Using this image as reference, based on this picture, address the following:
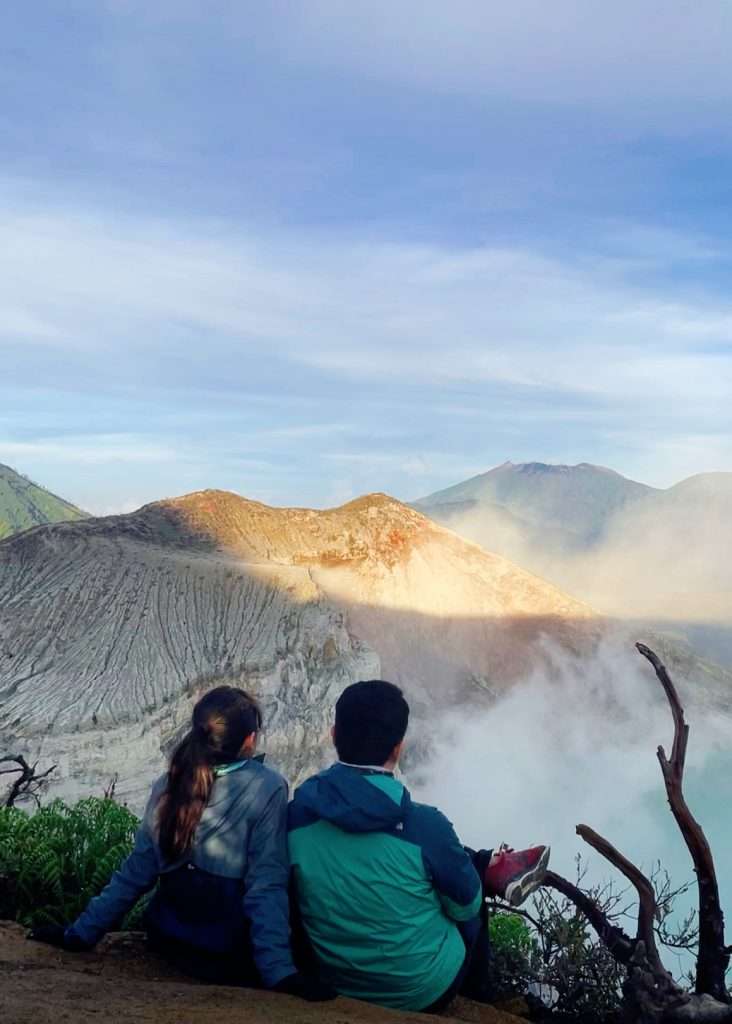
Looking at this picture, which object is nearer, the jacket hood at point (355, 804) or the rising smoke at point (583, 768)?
the jacket hood at point (355, 804)

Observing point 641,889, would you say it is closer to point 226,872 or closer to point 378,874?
point 378,874

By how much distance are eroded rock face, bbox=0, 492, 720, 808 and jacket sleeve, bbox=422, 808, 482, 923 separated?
1983cm

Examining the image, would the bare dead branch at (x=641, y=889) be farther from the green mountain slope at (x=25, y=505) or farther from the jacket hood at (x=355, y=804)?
the green mountain slope at (x=25, y=505)

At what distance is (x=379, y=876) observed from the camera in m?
4.20

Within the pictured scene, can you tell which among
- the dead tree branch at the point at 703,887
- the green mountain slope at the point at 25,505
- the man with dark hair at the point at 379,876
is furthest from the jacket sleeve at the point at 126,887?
the green mountain slope at the point at 25,505

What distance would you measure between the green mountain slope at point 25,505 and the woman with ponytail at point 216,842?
11558 cm

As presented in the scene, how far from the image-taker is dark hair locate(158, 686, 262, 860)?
14.7 feet

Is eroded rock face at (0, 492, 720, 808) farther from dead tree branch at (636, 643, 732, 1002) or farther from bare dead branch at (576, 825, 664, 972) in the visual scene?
dead tree branch at (636, 643, 732, 1002)

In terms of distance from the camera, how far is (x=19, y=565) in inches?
1206

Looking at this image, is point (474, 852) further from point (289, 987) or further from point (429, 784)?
point (429, 784)

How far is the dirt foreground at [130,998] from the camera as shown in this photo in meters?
3.73

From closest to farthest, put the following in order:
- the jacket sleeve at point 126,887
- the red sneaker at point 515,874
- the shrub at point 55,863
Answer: the red sneaker at point 515,874, the jacket sleeve at point 126,887, the shrub at point 55,863

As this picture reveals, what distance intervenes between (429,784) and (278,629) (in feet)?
21.2

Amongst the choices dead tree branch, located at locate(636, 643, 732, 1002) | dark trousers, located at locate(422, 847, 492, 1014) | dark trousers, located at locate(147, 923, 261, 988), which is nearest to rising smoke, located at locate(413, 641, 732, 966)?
dead tree branch, located at locate(636, 643, 732, 1002)
